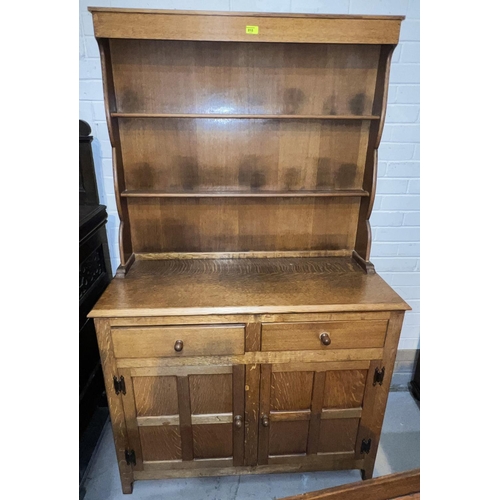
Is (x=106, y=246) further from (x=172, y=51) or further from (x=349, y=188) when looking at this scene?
(x=349, y=188)

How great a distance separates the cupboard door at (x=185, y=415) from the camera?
1.38m

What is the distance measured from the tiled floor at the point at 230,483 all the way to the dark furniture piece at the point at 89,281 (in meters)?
0.08

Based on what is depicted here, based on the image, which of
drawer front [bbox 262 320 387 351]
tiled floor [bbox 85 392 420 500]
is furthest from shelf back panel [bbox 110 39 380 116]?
tiled floor [bbox 85 392 420 500]

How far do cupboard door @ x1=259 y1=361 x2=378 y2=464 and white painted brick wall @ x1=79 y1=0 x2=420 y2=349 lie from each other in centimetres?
76

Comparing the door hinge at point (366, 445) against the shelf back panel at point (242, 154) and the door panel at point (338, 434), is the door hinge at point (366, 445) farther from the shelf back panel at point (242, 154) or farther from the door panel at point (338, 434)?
the shelf back panel at point (242, 154)

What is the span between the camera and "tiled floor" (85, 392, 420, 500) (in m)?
1.56

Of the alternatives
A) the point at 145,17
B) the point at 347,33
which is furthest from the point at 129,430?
the point at 347,33

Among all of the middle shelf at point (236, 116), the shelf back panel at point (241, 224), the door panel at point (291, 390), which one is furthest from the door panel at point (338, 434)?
the middle shelf at point (236, 116)

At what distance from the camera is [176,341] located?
1302 millimetres

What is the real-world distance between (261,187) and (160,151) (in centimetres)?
48

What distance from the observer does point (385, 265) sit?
1952mm

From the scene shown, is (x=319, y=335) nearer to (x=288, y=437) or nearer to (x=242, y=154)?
(x=288, y=437)

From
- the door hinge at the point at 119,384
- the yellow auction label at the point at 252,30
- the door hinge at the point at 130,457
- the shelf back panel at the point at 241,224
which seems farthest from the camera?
the shelf back panel at the point at 241,224

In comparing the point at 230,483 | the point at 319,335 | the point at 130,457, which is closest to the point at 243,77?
the point at 319,335
